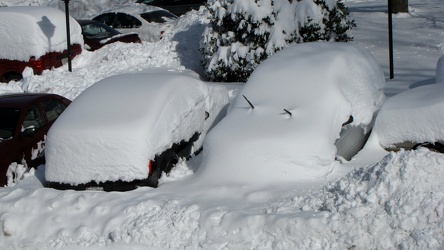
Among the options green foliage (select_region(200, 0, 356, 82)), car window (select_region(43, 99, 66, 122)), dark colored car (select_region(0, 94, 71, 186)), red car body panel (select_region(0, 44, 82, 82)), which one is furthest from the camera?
red car body panel (select_region(0, 44, 82, 82))

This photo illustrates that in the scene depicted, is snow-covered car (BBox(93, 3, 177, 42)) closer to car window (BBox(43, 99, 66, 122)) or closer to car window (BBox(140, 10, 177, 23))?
car window (BBox(140, 10, 177, 23))

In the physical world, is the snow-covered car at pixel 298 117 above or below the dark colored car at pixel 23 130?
above

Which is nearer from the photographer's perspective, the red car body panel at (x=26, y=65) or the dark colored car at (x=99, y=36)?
the red car body panel at (x=26, y=65)

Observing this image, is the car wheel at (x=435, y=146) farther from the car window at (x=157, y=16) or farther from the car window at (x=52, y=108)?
the car window at (x=157, y=16)

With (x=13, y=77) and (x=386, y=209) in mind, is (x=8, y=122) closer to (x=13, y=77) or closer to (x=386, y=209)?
(x=386, y=209)

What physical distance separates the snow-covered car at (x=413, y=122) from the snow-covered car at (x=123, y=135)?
8.45ft

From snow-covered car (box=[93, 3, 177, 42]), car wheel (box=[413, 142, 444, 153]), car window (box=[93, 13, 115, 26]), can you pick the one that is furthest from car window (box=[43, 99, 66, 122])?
car window (box=[93, 13, 115, 26])

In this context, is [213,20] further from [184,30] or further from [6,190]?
[6,190]

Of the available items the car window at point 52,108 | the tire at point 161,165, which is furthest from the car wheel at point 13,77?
the tire at point 161,165

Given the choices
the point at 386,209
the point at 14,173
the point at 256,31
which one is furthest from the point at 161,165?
the point at 256,31

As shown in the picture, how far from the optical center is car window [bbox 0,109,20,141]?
10930mm

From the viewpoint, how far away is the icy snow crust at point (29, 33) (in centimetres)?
1811

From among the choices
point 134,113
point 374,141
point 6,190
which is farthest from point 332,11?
point 6,190

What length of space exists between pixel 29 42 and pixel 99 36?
3088mm
